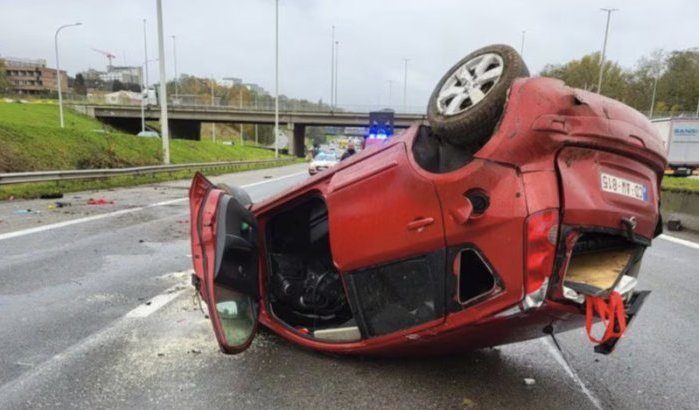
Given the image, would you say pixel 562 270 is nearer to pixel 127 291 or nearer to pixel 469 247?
pixel 469 247

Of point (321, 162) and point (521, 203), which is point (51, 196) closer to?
point (521, 203)

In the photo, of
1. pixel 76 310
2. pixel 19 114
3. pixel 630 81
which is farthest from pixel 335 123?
pixel 76 310

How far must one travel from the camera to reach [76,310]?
4383mm

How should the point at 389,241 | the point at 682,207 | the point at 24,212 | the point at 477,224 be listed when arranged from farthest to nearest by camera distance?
the point at 682,207
the point at 24,212
the point at 389,241
the point at 477,224

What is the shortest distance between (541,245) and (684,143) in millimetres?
33887

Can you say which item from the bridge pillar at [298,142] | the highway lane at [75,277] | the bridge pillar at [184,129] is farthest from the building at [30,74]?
the highway lane at [75,277]

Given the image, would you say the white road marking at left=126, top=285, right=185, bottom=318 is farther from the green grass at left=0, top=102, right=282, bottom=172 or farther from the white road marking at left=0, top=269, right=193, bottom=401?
the green grass at left=0, top=102, right=282, bottom=172

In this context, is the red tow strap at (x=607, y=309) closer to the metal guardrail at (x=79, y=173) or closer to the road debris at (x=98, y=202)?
the road debris at (x=98, y=202)

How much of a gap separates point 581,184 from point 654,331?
8.96 ft

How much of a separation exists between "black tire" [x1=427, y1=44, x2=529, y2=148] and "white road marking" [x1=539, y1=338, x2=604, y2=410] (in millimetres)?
1643

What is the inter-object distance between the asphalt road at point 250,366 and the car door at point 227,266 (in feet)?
1.19

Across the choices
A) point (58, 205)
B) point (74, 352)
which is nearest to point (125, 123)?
point (58, 205)

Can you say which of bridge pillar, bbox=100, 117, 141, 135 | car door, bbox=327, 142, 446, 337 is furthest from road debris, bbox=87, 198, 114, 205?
bridge pillar, bbox=100, 117, 141, 135

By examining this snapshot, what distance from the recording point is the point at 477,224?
2.44 metres
